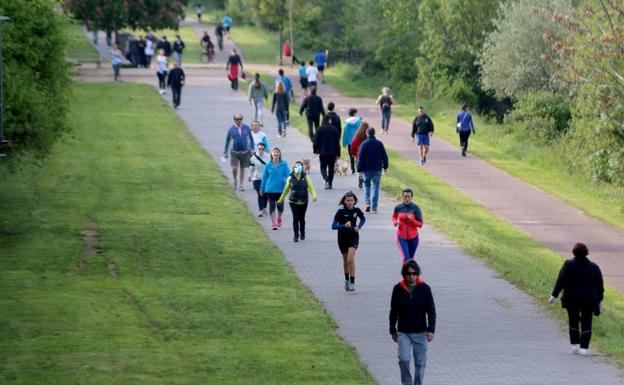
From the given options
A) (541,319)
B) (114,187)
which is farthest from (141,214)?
(541,319)

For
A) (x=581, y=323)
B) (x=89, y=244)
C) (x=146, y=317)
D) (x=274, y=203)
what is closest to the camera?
(x=581, y=323)

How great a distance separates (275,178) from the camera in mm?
23469

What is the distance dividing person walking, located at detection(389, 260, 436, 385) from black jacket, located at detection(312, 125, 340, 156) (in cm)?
1392

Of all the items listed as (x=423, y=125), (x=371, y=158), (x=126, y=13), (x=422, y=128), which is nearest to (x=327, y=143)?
(x=371, y=158)

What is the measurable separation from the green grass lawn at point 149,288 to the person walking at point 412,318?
96 centimetres

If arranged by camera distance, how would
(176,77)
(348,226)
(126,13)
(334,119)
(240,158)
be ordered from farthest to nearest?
(126,13)
(176,77)
(334,119)
(240,158)
(348,226)

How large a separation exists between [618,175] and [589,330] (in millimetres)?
21292

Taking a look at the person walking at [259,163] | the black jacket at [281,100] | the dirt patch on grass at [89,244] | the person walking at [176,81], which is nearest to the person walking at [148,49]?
the person walking at [176,81]

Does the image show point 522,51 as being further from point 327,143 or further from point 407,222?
point 407,222

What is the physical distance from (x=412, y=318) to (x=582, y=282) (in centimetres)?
298

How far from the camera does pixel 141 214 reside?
2597 centimetres

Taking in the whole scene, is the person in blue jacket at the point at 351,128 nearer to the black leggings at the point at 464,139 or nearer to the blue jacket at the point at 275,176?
the blue jacket at the point at 275,176

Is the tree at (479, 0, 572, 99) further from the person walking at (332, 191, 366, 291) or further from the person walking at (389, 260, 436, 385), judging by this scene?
the person walking at (389, 260, 436, 385)

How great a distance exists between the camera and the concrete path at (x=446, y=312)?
14984 millimetres
